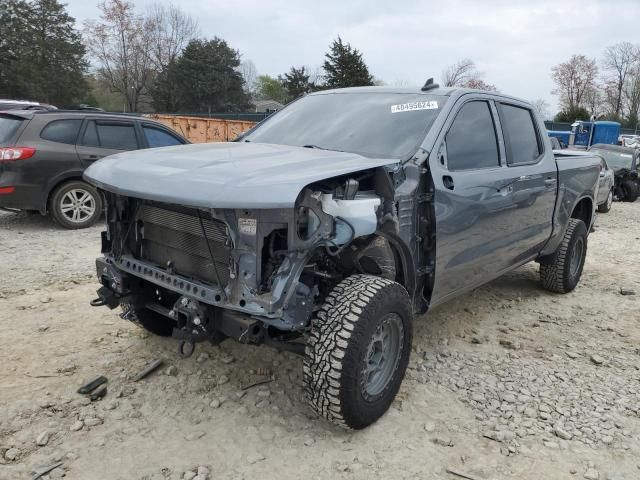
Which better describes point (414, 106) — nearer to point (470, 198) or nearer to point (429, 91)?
point (429, 91)

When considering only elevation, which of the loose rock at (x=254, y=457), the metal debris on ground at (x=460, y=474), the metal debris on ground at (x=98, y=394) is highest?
the metal debris on ground at (x=98, y=394)

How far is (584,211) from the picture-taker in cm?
597

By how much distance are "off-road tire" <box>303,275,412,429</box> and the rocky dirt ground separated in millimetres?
235

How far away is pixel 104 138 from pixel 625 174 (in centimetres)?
1317

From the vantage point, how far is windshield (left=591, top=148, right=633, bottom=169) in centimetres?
1467

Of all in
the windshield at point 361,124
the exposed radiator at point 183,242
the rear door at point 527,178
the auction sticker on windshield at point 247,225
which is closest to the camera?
the auction sticker on windshield at point 247,225

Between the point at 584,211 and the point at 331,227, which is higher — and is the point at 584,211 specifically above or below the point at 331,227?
below

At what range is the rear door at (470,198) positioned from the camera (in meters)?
3.52

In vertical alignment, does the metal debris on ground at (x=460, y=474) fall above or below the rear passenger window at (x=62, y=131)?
below

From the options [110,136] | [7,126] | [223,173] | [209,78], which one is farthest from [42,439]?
[209,78]

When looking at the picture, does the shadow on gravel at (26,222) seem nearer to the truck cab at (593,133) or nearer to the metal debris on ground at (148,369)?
the metal debris on ground at (148,369)

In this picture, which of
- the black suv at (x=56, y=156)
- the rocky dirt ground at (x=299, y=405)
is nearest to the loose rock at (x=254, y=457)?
the rocky dirt ground at (x=299, y=405)

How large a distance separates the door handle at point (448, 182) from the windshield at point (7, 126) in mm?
6136

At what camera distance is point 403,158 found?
337 centimetres
